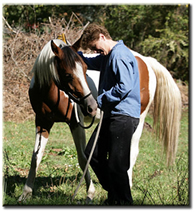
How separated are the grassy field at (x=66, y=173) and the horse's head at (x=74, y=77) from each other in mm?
983

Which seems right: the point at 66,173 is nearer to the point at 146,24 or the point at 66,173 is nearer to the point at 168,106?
the point at 168,106

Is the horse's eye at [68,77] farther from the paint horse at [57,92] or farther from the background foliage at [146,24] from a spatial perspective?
the background foliage at [146,24]

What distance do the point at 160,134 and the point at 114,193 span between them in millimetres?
1982

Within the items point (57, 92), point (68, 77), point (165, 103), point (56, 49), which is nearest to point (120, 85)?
point (68, 77)

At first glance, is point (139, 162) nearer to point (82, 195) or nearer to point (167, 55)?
point (82, 195)

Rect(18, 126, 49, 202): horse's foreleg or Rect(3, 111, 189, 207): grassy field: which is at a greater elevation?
Rect(18, 126, 49, 202): horse's foreleg

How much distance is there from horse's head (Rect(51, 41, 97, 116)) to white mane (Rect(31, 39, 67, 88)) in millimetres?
117

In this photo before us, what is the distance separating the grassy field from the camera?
10.6 feet

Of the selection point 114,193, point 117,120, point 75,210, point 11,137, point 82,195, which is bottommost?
point 11,137

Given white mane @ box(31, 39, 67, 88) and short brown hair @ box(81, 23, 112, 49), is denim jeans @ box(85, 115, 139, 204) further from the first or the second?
white mane @ box(31, 39, 67, 88)

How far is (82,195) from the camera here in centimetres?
366

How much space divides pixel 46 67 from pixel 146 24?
371 inches

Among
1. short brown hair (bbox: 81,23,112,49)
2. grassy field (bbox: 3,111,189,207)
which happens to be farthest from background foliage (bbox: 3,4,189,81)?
short brown hair (bbox: 81,23,112,49)

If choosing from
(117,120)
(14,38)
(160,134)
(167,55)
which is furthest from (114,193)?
(167,55)
